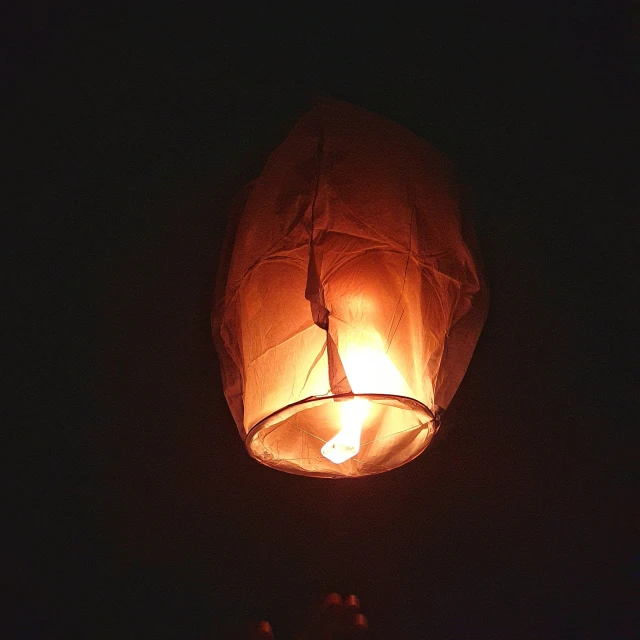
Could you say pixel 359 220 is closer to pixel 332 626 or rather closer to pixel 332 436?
pixel 332 436

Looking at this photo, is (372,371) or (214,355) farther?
(214,355)

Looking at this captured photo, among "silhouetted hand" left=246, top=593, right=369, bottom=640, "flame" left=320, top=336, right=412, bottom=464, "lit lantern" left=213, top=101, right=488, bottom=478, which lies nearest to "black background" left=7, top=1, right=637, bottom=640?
"silhouetted hand" left=246, top=593, right=369, bottom=640

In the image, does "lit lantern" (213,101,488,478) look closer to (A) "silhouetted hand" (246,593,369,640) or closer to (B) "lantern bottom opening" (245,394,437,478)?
(B) "lantern bottom opening" (245,394,437,478)

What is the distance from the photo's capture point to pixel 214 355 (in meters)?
1.60

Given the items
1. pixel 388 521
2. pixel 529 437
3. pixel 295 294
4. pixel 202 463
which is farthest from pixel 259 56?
pixel 388 521

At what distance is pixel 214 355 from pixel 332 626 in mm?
923

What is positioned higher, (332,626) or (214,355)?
(214,355)

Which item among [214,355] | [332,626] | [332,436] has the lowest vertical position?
[332,626]

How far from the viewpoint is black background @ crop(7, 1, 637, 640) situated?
126 cm

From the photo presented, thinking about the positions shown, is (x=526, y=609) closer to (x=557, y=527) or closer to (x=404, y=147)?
(x=557, y=527)

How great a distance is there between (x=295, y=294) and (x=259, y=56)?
649 mm

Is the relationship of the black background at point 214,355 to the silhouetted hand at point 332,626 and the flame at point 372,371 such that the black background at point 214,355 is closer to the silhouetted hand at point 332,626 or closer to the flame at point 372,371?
the silhouetted hand at point 332,626

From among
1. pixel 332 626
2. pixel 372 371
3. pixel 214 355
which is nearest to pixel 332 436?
pixel 372 371

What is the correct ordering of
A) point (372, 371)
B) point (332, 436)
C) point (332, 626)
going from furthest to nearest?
point (332, 626), point (332, 436), point (372, 371)
